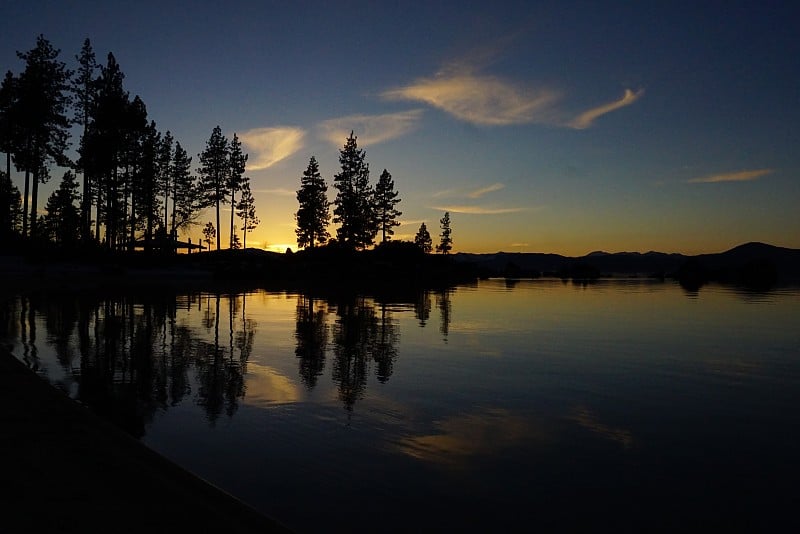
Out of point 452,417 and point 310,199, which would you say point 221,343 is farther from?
point 310,199

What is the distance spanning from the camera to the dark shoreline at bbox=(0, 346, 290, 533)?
4082 millimetres

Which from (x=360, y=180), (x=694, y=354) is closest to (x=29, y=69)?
(x=360, y=180)

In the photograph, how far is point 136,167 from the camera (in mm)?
65438

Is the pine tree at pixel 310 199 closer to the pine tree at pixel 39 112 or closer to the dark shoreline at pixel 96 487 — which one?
the pine tree at pixel 39 112

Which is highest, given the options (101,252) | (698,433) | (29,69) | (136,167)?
(29,69)

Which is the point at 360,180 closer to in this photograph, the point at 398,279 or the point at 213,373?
the point at 398,279

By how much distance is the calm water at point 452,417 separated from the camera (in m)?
5.50

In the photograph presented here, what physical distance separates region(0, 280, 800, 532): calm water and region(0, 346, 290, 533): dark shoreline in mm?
352

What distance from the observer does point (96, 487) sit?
4703 mm

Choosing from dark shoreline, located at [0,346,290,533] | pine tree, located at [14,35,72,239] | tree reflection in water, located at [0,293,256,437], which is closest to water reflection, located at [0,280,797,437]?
tree reflection in water, located at [0,293,256,437]

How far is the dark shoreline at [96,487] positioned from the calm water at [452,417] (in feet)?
1.16

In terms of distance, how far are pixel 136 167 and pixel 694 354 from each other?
6643 cm

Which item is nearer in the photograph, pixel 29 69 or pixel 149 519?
pixel 149 519

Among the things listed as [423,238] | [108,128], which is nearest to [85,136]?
[108,128]
